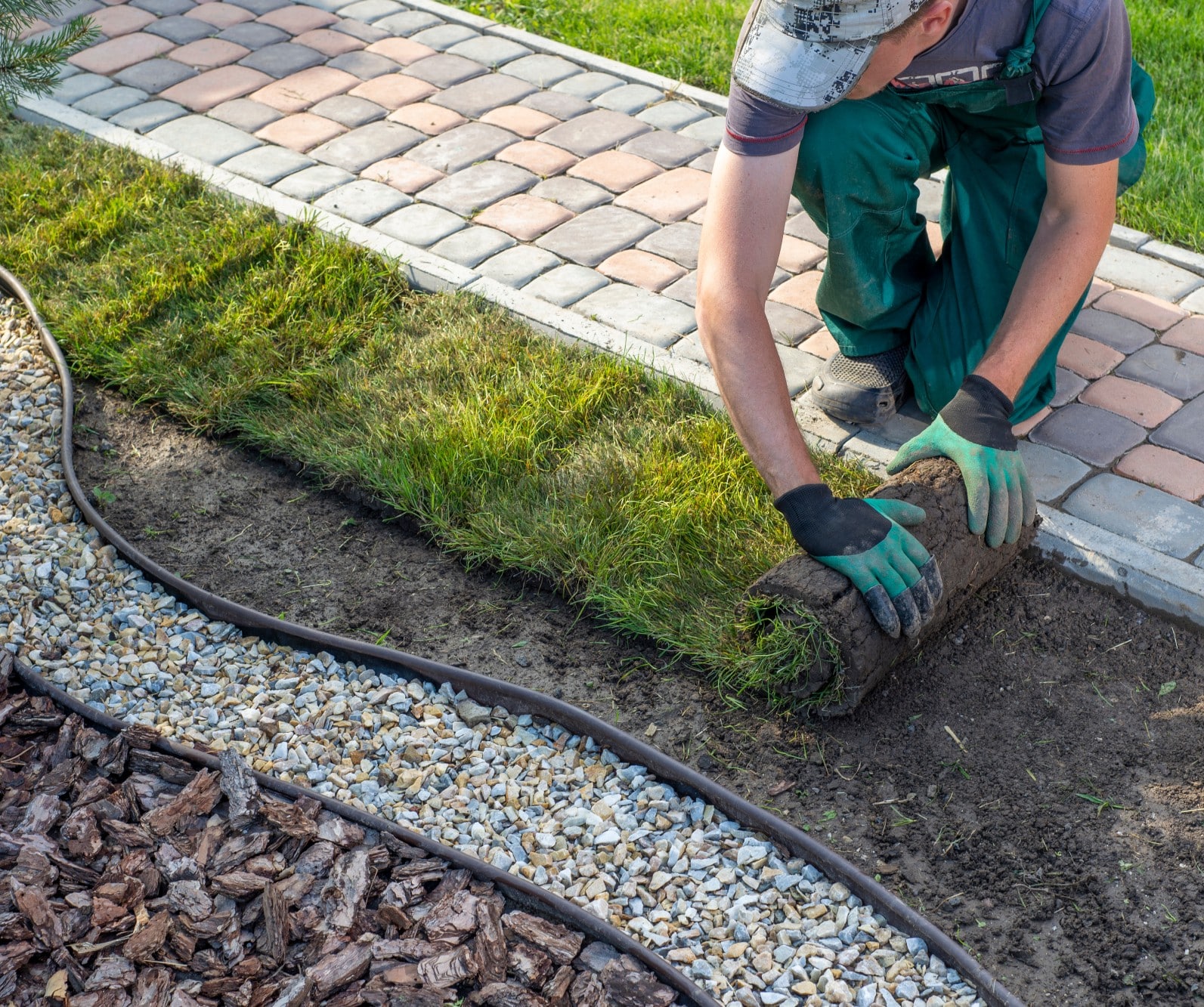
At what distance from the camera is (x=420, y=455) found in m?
3.74

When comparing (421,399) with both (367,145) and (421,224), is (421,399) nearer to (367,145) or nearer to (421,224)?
(421,224)

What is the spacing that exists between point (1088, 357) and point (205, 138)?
149 inches

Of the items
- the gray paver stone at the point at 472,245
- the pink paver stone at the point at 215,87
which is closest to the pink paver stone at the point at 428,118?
the pink paver stone at the point at 215,87

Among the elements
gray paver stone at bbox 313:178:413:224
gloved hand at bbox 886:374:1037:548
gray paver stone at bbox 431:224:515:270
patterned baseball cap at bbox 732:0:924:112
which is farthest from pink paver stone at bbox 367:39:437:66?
gloved hand at bbox 886:374:1037:548

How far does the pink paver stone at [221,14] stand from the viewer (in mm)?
6395

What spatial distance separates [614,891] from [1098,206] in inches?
84.0

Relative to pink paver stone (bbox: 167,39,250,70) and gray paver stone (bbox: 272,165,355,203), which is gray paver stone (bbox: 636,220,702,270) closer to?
gray paver stone (bbox: 272,165,355,203)

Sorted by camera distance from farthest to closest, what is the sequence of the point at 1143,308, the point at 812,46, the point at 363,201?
the point at 363,201 < the point at 1143,308 < the point at 812,46

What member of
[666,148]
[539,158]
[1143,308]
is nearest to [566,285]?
[539,158]

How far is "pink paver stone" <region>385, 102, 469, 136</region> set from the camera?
5.46m

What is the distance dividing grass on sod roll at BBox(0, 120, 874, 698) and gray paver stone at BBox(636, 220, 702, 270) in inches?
28.1

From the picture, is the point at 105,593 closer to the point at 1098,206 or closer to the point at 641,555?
the point at 641,555

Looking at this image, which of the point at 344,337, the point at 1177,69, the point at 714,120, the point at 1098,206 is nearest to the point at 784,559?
the point at 1098,206

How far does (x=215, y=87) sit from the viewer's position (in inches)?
229
